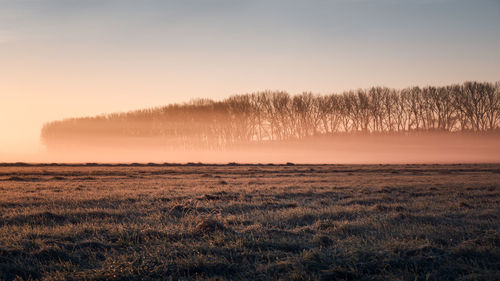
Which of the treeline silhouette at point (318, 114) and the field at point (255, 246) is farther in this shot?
the treeline silhouette at point (318, 114)

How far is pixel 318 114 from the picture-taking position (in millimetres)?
91375

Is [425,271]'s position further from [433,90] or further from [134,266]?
[433,90]

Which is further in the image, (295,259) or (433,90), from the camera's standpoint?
(433,90)

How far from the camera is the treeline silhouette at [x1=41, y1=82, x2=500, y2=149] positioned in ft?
262

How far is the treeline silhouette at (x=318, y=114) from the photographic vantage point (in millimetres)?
79750

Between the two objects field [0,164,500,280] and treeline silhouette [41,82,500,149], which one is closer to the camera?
field [0,164,500,280]

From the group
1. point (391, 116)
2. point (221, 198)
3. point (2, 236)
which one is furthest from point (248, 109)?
point (2, 236)

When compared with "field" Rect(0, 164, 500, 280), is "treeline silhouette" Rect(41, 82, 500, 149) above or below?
above

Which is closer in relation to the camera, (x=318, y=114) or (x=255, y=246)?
(x=255, y=246)

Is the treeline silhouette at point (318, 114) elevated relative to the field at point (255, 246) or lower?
elevated

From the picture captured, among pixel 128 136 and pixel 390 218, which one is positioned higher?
pixel 128 136

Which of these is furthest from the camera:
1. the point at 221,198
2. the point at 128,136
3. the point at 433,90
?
the point at 128,136

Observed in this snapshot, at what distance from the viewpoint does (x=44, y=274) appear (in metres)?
6.29

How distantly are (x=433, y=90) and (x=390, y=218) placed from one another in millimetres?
83046
